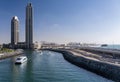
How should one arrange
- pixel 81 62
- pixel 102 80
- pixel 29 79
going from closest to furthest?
pixel 102 80 < pixel 29 79 < pixel 81 62

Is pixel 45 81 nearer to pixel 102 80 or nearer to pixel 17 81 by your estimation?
pixel 17 81

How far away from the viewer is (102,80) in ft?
111

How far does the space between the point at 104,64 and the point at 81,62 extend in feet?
54.0

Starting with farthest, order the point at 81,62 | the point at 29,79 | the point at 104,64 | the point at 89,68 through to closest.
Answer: the point at 81,62 → the point at 89,68 → the point at 104,64 → the point at 29,79

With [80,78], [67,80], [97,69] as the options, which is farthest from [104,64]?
[67,80]

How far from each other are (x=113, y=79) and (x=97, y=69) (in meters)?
8.97

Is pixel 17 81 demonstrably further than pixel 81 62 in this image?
No

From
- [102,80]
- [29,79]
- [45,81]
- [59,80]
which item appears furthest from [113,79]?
[29,79]

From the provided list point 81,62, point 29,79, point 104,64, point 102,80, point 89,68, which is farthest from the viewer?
point 81,62

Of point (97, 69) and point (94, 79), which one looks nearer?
point (94, 79)

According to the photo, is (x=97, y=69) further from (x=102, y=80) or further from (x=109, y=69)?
(x=102, y=80)

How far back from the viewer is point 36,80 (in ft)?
117

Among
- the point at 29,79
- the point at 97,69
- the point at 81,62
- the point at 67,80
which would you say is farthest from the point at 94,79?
the point at 81,62

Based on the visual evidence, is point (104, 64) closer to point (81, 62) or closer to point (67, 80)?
point (67, 80)
